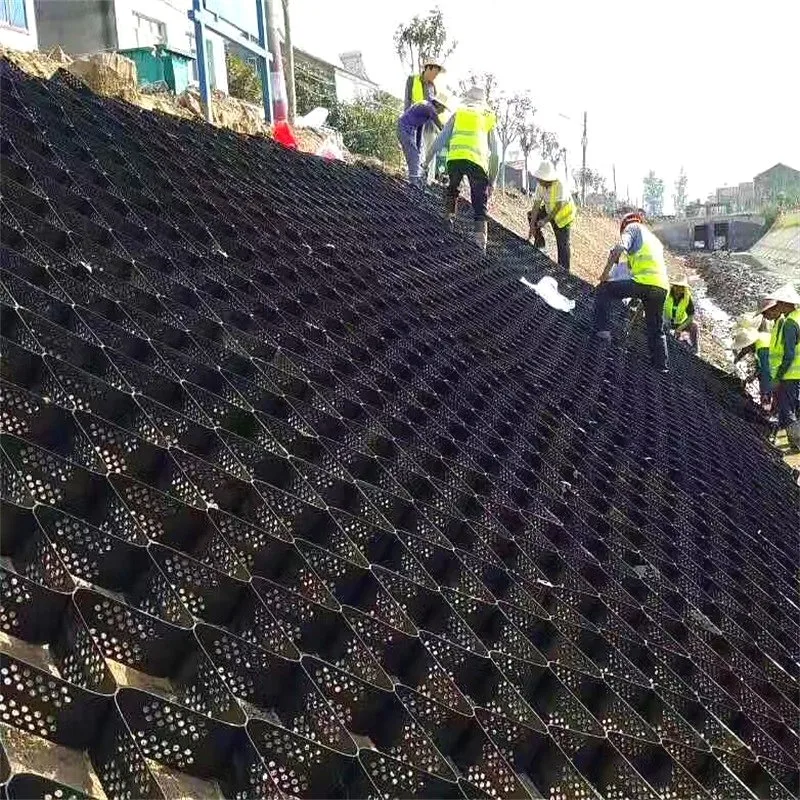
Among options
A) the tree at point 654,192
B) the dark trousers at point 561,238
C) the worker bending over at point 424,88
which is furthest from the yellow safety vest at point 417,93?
the tree at point 654,192

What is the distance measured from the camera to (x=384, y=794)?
5.62 ft

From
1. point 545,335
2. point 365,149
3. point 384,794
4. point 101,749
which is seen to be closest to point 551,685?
point 384,794

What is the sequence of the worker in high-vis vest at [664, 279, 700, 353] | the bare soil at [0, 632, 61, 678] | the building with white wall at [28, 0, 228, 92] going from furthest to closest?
1. the building with white wall at [28, 0, 228, 92]
2. the worker in high-vis vest at [664, 279, 700, 353]
3. the bare soil at [0, 632, 61, 678]

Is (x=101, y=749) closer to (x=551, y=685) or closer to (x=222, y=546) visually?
(x=222, y=546)

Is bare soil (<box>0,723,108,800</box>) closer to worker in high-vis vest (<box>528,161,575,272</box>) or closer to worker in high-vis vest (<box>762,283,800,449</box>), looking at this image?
worker in high-vis vest (<box>762,283,800,449</box>)

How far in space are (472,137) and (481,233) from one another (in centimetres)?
98

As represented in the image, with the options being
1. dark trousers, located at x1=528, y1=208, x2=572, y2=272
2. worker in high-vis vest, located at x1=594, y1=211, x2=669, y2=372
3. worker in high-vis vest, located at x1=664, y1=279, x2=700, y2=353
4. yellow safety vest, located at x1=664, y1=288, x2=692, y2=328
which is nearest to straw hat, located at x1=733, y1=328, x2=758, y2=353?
worker in high-vis vest, located at x1=664, y1=279, x2=700, y2=353

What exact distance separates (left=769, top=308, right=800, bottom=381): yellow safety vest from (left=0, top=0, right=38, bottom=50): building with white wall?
11845mm

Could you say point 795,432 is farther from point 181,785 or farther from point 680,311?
point 181,785

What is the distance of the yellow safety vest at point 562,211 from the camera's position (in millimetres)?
9781

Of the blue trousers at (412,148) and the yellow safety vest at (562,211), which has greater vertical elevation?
the blue trousers at (412,148)

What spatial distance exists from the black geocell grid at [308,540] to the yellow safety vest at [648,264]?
2.70 meters

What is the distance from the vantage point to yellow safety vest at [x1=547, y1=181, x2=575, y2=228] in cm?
978

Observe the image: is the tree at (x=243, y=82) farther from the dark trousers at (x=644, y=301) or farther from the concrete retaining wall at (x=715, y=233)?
the concrete retaining wall at (x=715, y=233)
